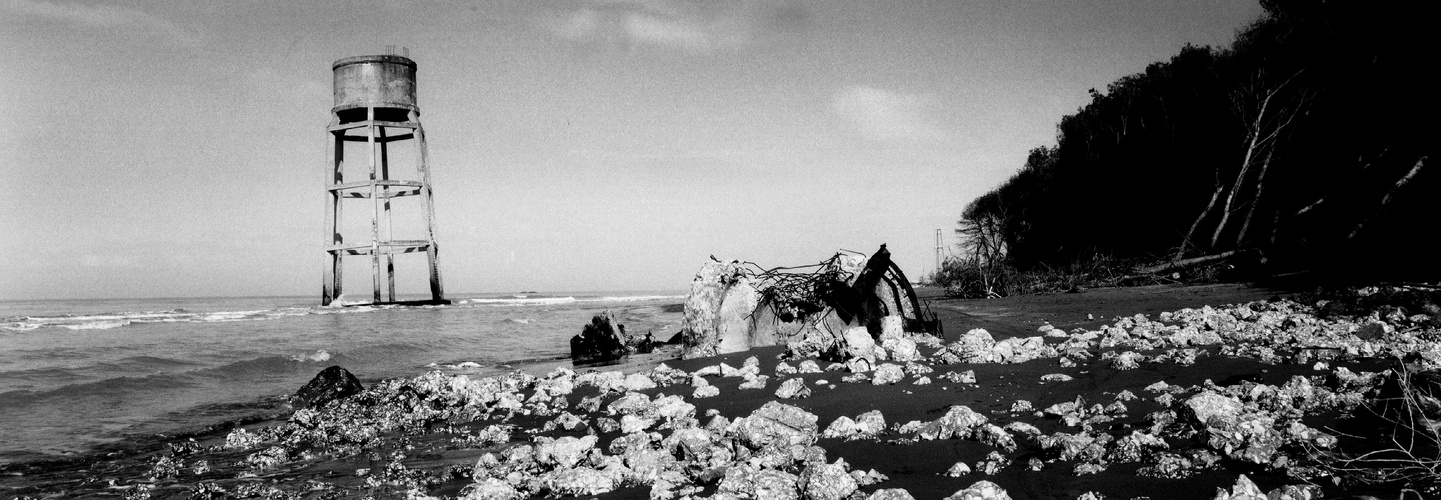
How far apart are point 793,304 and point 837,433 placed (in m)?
4.10

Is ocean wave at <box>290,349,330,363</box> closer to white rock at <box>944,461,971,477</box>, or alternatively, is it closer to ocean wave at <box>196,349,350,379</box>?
ocean wave at <box>196,349,350,379</box>

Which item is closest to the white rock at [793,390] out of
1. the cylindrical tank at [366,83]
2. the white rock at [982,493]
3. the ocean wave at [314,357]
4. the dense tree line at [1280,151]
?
the white rock at [982,493]

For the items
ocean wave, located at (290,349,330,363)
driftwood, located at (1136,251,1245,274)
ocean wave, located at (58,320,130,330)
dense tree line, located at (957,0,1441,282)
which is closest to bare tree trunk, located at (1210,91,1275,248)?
dense tree line, located at (957,0,1441,282)

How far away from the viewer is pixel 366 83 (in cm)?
2314

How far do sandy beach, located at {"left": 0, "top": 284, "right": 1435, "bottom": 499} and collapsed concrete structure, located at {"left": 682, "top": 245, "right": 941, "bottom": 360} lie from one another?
1.07 metres

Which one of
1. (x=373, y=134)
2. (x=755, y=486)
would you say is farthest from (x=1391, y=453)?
(x=373, y=134)

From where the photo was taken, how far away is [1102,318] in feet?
28.3

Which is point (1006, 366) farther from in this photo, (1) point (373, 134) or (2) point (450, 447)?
(1) point (373, 134)

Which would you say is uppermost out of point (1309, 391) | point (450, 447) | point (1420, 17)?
point (1420, 17)

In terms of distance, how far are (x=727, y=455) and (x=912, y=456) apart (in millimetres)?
724

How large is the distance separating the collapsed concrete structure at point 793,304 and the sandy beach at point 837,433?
3.51 feet

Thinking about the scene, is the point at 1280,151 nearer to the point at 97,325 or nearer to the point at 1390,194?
the point at 1390,194

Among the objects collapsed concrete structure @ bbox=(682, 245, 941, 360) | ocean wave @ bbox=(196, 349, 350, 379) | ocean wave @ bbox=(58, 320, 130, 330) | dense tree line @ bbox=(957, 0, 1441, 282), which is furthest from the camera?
ocean wave @ bbox=(58, 320, 130, 330)

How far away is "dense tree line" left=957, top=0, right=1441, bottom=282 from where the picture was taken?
12562mm
